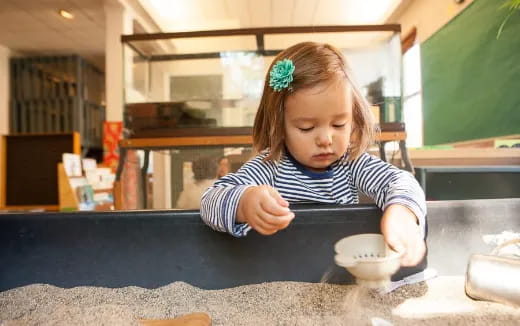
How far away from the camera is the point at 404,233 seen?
1.15 feet

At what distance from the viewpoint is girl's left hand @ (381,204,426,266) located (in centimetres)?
34

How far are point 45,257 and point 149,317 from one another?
6.1 inches

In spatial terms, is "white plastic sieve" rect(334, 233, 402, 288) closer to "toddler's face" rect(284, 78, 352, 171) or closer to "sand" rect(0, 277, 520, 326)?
"sand" rect(0, 277, 520, 326)

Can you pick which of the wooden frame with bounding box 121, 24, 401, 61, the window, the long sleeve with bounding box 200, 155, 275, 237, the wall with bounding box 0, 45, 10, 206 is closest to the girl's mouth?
the long sleeve with bounding box 200, 155, 275, 237

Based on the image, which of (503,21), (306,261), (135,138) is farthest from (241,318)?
(503,21)

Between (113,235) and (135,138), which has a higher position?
(135,138)

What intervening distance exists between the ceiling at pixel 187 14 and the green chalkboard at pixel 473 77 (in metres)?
0.73

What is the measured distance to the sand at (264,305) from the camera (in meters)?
0.35

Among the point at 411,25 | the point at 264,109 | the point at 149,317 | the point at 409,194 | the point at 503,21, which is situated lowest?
the point at 149,317

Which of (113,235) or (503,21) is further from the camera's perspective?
(503,21)

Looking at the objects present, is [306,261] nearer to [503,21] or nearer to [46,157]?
[503,21]

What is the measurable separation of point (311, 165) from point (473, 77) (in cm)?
199

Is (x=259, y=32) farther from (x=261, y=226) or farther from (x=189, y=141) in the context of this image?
(x=261, y=226)

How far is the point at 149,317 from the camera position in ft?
1.24
